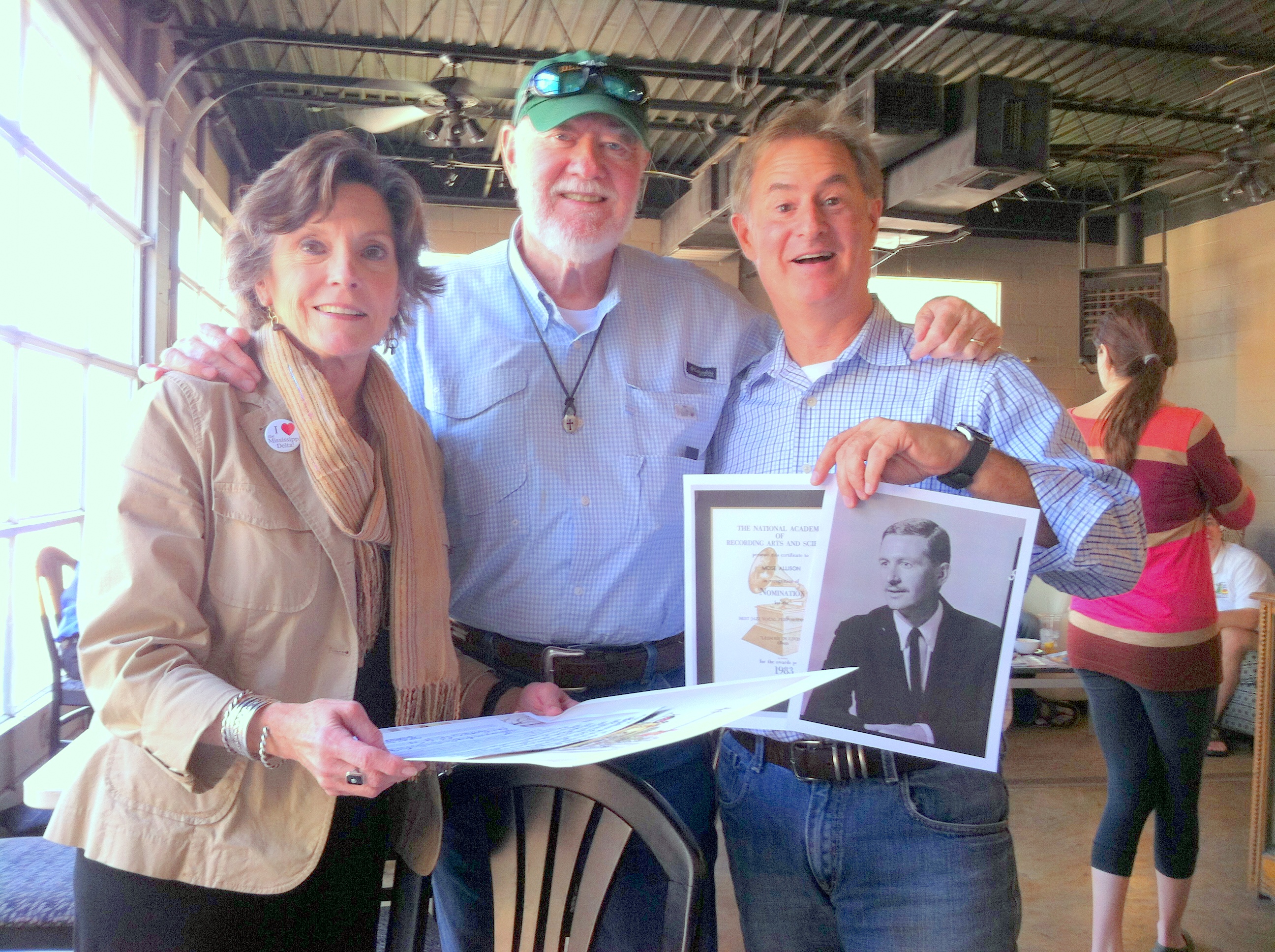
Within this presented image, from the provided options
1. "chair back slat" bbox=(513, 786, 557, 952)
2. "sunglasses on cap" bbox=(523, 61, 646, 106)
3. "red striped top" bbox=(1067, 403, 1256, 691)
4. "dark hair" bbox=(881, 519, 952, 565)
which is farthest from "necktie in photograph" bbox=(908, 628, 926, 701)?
"red striped top" bbox=(1067, 403, 1256, 691)

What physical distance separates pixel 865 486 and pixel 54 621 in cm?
350

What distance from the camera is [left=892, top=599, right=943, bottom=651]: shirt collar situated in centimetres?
124

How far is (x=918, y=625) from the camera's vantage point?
4.07 feet

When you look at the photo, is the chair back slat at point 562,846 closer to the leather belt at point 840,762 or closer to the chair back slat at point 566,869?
the chair back slat at point 566,869

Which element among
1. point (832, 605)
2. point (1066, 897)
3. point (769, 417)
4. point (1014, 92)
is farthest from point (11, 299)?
point (1014, 92)

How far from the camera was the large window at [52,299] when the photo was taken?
3.41 m

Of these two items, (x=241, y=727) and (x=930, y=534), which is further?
(x=930, y=534)

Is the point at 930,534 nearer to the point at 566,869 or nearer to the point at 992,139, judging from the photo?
the point at 566,869

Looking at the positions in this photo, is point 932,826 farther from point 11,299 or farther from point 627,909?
point 11,299

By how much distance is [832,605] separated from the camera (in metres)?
1.24

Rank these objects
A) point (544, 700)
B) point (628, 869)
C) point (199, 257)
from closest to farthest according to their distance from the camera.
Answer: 1. point (544, 700)
2. point (628, 869)
3. point (199, 257)

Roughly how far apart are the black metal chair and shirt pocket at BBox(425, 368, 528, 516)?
528 mm

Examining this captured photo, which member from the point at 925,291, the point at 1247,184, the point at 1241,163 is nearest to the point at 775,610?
the point at 1241,163

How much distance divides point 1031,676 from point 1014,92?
3.21 metres
